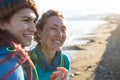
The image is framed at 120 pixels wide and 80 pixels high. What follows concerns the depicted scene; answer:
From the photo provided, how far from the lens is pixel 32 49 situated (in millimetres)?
3832

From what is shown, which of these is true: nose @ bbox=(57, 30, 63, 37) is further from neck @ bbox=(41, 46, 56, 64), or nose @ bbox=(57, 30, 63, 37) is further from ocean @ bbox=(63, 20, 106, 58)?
ocean @ bbox=(63, 20, 106, 58)

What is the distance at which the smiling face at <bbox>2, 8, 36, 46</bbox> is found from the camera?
8.10ft

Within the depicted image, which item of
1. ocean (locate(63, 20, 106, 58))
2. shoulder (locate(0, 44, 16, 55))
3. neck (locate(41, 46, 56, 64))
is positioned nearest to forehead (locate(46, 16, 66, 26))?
neck (locate(41, 46, 56, 64))

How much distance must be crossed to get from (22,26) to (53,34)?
128 centimetres

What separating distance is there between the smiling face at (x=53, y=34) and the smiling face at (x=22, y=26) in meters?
1.14

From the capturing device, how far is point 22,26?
2.49m

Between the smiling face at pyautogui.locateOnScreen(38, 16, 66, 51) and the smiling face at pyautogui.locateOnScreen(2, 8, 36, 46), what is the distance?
1.14 meters

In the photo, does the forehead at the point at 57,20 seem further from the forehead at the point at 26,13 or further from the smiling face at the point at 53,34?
the forehead at the point at 26,13

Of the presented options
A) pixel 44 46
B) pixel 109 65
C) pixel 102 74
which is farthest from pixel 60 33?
pixel 109 65

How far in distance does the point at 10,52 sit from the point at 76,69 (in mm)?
14818

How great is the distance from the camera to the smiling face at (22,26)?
8.10ft

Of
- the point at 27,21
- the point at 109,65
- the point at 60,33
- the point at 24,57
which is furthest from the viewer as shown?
the point at 109,65

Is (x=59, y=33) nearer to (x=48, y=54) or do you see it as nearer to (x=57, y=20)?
(x=57, y=20)

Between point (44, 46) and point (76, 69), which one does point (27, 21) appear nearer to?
point (44, 46)
